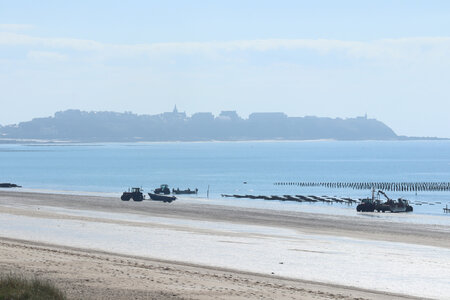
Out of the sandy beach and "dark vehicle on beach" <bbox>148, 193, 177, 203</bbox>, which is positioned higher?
"dark vehicle on beach" <bbox>148, 193, 177, 203</bbox>

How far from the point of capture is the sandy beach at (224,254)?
26734 mm

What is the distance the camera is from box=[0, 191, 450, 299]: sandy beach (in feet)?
87.7

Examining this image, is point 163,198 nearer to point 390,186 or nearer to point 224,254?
point 224,254

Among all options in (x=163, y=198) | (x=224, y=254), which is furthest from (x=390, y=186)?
(x=224, y=254)

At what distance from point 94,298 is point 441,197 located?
87976 millimetres

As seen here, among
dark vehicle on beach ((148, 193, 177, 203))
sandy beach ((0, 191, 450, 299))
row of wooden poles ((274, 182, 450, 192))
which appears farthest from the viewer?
row of wooden poles ((274, 182, 450, 192))

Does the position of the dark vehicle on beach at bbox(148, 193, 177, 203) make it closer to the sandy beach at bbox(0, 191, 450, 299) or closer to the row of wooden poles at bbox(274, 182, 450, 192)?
the sandy beach at bbox(0, 191, 450, 299)

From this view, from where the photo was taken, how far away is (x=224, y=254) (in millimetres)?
38188

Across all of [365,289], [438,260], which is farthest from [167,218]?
[365,289]

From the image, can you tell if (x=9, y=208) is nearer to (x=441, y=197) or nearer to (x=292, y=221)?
(x=292, y=221)

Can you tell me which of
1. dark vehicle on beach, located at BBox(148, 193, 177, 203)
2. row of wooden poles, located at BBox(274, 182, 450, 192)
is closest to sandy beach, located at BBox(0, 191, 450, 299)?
dark vehicle on beach, located at BBox(148, 193, 177, 203)

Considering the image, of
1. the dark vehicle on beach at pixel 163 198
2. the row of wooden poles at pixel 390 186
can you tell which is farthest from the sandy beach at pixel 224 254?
the row of wooden poles at pixel 390 186

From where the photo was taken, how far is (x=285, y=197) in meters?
92.5

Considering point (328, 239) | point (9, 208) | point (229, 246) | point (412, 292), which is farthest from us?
point (9, 208)
